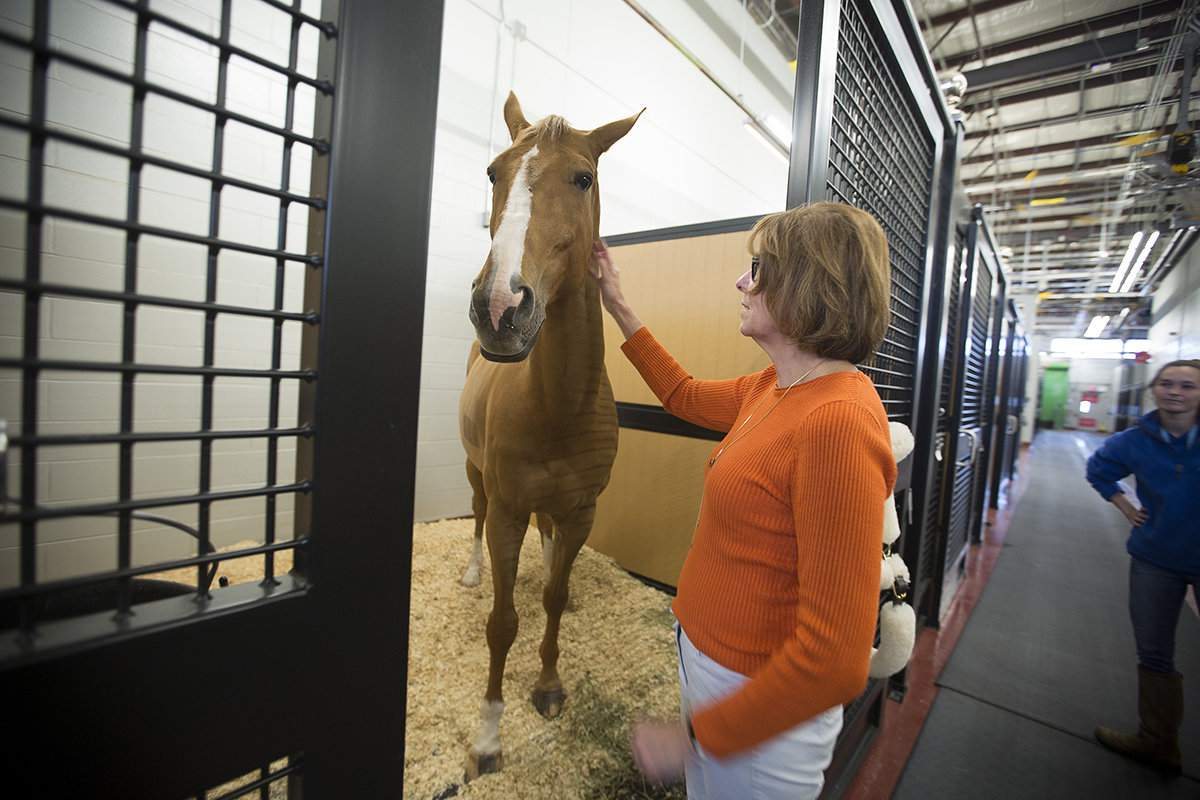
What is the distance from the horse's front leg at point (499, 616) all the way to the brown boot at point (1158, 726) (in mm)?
2447

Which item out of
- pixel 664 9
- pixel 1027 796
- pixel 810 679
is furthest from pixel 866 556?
pixel 664 9

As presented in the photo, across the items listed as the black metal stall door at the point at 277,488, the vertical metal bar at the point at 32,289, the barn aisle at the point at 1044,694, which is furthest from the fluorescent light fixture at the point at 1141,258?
the vertical metal bar at the point at 32,289

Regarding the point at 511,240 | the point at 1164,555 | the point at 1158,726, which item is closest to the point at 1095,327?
the point at 1164,555

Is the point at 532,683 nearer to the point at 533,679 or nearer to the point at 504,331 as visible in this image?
the point at 533,679

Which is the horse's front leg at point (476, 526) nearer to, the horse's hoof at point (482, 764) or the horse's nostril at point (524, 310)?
the horse's hoof at point (482, 764)

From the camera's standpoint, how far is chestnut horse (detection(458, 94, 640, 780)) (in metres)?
0.99

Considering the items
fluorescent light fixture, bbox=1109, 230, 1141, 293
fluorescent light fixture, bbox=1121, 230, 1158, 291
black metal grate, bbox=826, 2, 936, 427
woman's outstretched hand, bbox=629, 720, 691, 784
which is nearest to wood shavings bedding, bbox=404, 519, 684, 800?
woman's outstretched hand, bbox=629, 720, 691, 784

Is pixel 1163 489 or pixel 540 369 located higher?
pixel 540 369

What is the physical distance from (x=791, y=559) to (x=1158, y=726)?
2431 millimetres

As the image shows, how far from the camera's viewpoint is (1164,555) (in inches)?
75.5

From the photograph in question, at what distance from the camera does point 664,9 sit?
174 inches

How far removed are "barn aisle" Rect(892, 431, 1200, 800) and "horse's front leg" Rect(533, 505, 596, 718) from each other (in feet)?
4.09

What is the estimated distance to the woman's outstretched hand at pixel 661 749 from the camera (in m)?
0.81

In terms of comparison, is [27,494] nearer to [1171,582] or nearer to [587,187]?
[587,187]
